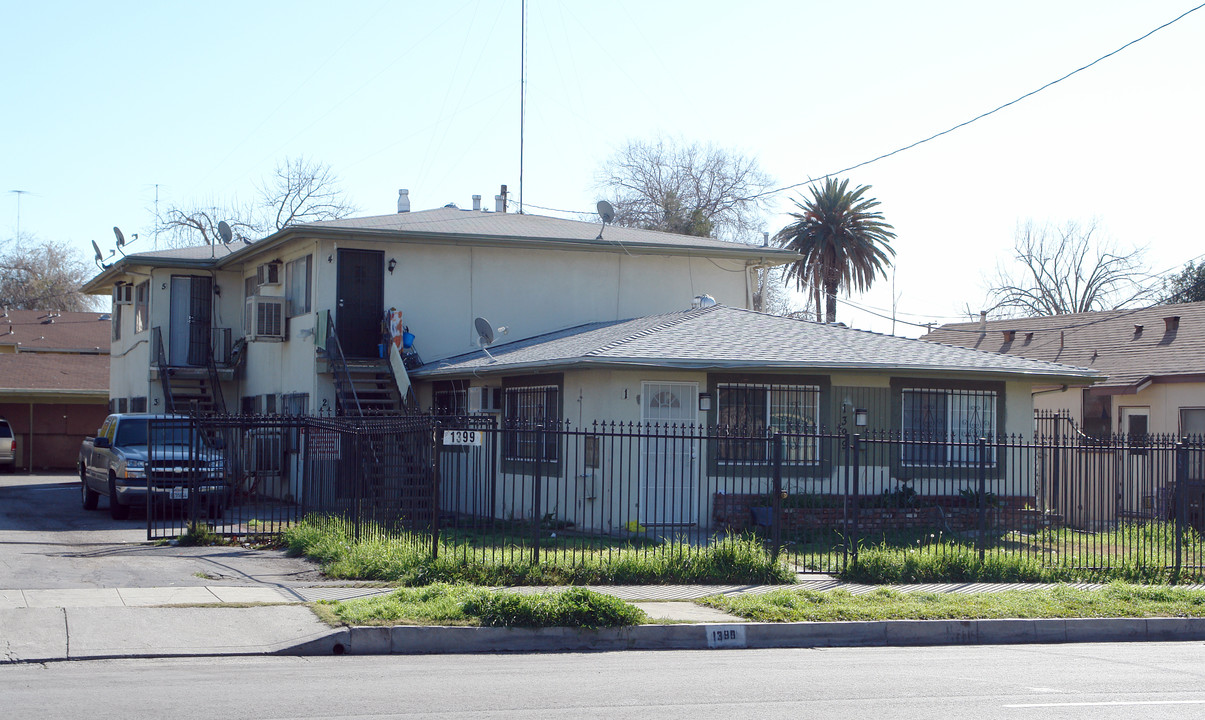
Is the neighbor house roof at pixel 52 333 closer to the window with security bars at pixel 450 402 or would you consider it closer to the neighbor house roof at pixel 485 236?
the neighbor house roof at pixel 485 236

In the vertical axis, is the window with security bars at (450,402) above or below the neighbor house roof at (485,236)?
below

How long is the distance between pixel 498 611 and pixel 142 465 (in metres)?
11.6

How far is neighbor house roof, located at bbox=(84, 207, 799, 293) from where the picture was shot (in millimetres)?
24719

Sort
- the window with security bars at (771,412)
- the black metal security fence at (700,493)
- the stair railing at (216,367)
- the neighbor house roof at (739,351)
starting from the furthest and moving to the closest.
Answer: the stair railing at (216,367) → the window with security bars at (771,412) → the neighbor house roof at (739,351) → the black metal security fence at (700,493)

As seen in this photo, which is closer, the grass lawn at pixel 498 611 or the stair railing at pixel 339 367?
the grass lawn at pixel 498 611

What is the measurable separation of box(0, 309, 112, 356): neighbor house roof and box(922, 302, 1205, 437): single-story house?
33567mm

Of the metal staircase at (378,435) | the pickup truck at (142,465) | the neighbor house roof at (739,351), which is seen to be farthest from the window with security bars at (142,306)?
the neighbor house roof at (739,351)

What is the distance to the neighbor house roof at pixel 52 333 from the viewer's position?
43844 mm

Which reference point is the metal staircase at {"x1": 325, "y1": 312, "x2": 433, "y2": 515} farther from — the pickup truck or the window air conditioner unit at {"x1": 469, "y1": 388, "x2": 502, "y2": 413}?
the pickup truck

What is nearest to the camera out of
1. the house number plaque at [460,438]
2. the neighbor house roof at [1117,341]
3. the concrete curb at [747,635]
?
the concrete curb at [747,635]

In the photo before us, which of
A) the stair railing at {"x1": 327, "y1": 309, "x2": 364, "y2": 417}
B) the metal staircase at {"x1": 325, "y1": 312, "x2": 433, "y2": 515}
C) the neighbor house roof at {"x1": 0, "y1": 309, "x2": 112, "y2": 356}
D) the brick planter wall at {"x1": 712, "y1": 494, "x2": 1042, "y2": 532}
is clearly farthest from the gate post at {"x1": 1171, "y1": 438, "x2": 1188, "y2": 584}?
the neighbor house roof at {"x1": 0, "y1": 309, "x2": 112, "y2": 356}

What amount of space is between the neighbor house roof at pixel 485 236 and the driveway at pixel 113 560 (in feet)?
24.8

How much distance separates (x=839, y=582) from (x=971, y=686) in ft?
17.1

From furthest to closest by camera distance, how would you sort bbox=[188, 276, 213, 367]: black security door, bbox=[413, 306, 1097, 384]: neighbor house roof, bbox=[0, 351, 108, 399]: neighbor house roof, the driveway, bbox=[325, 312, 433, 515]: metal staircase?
bbox=[0, 351, 108, 399]: neighbor house roof → bbox=[188, 276, 213, 367]: black security door → bbox=[413, 306, 1097, 384]: neighbor house roof → bbox=[325, 312, 433, 515]: metal staircase → the driveway
